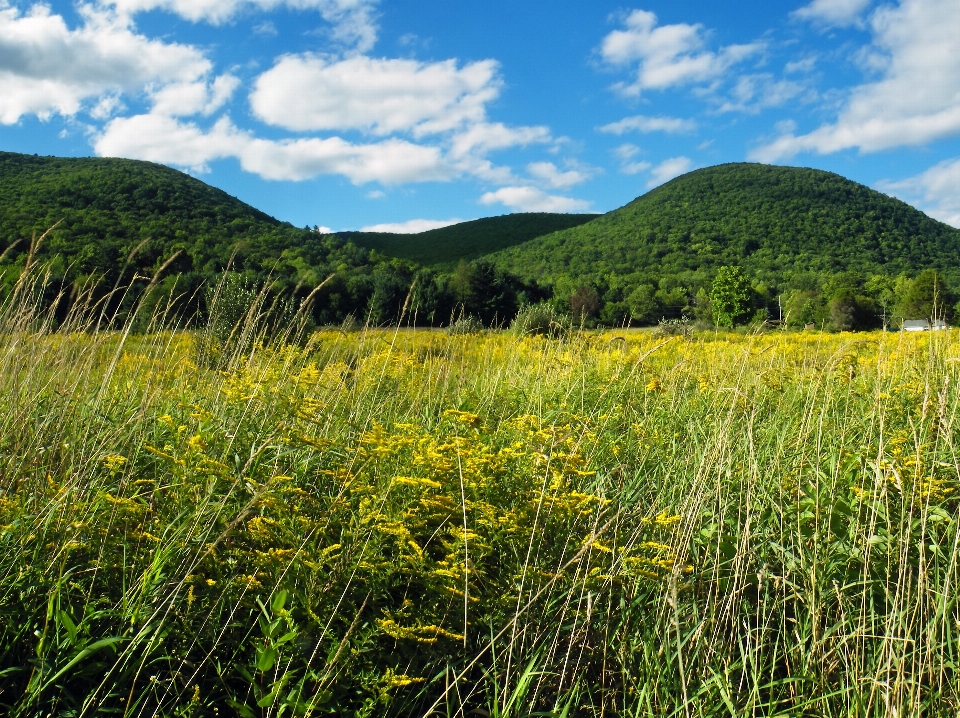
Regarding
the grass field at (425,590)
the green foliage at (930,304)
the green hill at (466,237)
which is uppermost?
the green hill at (466,237)

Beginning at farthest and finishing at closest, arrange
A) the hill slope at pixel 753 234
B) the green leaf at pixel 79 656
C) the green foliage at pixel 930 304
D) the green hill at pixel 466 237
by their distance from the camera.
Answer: the green hill at pixel 466 237 → the hill slope at pixel 753 234 → the green foliage at pixel 930 304 → the green leaf at pixel 79 656

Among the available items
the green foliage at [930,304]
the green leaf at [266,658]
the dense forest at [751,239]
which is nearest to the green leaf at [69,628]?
the green leaf at [266,658]

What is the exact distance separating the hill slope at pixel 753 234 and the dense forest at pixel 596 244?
0.34 m

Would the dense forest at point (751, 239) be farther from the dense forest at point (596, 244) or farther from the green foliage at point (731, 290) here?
the green foliage at point (731, 290)

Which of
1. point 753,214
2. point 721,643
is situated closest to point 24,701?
point 721,643

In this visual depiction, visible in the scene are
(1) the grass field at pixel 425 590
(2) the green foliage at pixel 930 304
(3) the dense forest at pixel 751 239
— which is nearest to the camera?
(1) the grass field at pixel 425 590

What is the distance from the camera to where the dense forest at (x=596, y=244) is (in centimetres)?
1625

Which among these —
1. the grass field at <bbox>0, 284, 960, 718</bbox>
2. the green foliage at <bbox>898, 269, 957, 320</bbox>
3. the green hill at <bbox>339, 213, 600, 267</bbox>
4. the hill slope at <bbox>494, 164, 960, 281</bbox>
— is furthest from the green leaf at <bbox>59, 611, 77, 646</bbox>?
the green hill at <bbox>339, 213, 600, 267</bbox>

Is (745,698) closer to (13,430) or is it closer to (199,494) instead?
(199,494)

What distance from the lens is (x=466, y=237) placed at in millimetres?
106375

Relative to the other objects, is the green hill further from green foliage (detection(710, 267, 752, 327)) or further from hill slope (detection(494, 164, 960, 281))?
green foliage (detection(710, 267, 752, 327))

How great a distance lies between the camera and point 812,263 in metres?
64.8

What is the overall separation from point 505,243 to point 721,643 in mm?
99106

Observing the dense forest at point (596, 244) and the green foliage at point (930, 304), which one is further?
the dense forest at point (596, 244)
